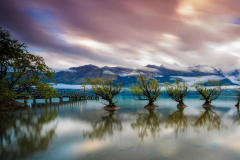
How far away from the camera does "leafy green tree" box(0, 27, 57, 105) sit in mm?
18156

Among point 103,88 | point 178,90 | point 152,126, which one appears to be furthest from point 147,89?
point 152,126

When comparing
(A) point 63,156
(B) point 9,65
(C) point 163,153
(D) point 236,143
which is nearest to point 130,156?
(C) point 163,153

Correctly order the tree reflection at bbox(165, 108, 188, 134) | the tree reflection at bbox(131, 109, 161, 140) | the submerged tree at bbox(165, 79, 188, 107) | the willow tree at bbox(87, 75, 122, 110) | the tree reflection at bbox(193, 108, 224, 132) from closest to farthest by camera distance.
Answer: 1. the tree reflection at bbox(131, 109, 161, 140)
2. the tree reflection at bbox(165, 108, 188, 134)
3. the tree reflection at bbox(193, 108, 224, 132)
4. the willow tree at bbox(87, 75, 122, 110)
5. the submerged tree at bbox(165, 79, 188, 107)

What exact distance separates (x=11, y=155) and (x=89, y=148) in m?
5.24

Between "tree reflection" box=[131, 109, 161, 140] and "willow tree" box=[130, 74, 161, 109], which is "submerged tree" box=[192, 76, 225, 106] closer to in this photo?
"willow tree" box=[130, 74, 161, 109]

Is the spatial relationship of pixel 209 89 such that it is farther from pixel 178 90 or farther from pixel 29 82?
pixel 29 82

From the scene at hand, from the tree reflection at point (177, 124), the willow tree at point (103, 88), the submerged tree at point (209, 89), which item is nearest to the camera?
the tree reflection at point (177, 124)

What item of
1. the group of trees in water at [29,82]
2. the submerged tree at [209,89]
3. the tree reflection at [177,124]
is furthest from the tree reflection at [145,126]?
the submerged tree at [209,89]

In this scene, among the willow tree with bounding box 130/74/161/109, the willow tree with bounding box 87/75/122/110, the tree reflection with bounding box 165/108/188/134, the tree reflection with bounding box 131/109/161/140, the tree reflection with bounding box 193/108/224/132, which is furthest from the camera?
the willow tree with bounding box 130/74/161/109

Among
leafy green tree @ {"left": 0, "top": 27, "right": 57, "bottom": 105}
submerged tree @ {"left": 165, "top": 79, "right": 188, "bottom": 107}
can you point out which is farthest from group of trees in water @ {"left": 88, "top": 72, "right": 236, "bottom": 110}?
leafy green tree @ {"left": 0, "top": 27, "right": 57, "bottom": 105}

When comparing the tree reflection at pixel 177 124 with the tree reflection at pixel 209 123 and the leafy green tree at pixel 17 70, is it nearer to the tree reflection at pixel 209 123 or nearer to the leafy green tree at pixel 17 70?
the tree reflection at pixel 209 123

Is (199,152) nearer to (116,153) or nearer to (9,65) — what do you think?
(116,153)

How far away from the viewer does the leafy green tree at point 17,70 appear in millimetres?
18156

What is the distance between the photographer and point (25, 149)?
12.2 metres
